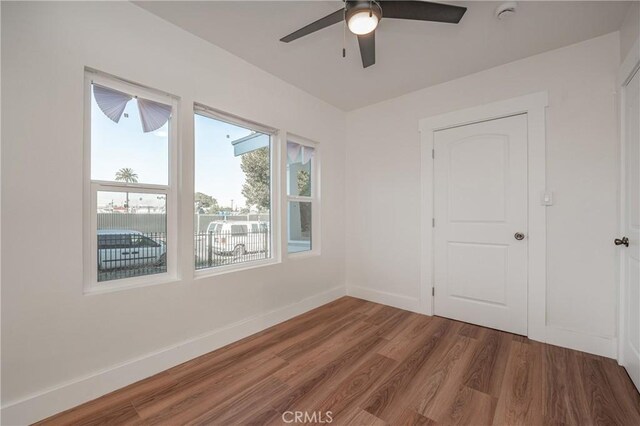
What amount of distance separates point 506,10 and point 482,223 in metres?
1.86

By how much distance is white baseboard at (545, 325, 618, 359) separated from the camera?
2215 mm

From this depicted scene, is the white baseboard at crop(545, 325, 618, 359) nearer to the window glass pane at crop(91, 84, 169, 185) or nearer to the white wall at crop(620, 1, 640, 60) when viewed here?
the white wall at crop(620, 1, 640, 60)

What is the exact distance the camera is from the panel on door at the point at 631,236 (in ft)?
6.11

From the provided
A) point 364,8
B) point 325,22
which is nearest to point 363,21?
point 364,8

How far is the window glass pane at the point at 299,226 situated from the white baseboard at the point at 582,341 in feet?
8.56

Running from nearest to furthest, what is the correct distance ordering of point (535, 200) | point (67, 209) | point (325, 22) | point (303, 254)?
point (67, 209) → point (325, 22) → point (535, 200) → point (303, 254)

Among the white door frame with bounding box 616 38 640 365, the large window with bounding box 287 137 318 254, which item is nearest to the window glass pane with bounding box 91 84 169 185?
the large window with bounding box 287 137 318 254

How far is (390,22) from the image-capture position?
2.12m

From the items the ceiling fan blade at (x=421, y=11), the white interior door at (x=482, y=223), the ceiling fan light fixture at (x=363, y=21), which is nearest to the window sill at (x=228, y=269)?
the white interior door at (x=482, y=223)

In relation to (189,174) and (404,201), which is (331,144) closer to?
(404,201)

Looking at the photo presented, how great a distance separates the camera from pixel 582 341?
7.63 ft

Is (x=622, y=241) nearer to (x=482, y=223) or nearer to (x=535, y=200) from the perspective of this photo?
(x=535, y=200)

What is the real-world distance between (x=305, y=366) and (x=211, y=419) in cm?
75

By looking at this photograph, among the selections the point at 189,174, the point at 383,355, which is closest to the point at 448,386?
the point at 383,355
